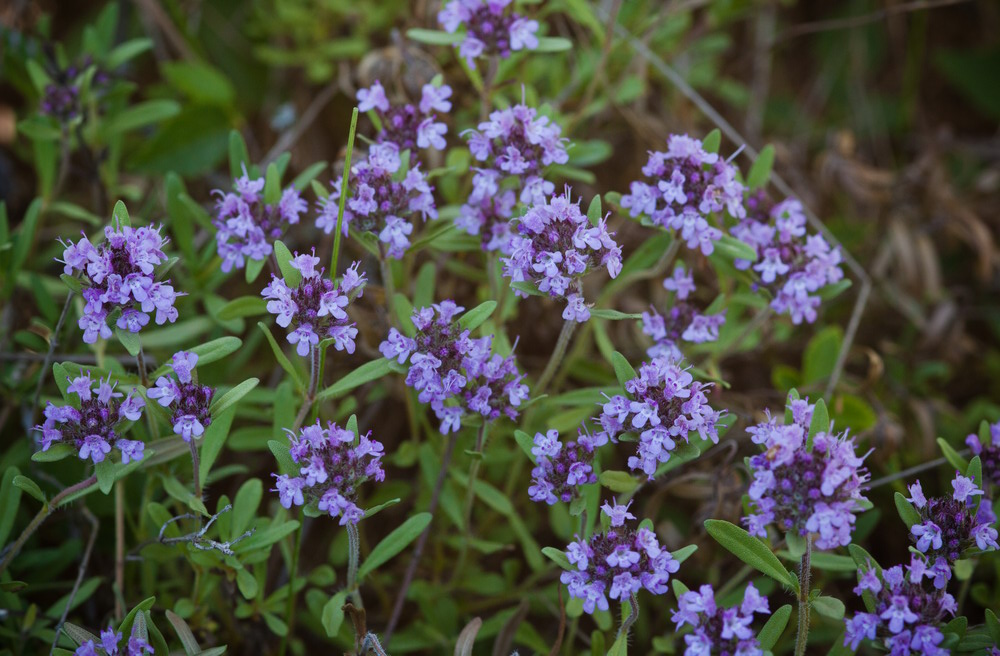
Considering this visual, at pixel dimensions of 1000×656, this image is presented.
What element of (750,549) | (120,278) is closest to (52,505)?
(120,278)

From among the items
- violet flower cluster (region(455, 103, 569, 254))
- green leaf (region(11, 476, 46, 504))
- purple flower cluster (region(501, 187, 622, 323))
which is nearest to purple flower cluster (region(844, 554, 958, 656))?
purple flower cluster (region(501, 187, 622, 323))

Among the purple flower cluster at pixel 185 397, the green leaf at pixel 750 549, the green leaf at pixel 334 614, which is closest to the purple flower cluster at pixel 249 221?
the purple flower cluster at pixel 185 397

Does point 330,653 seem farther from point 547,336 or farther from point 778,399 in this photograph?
point 778,399

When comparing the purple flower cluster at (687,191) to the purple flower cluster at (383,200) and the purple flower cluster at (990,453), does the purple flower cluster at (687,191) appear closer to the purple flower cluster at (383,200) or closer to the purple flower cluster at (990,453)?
the purple flower cluster at (383,200)

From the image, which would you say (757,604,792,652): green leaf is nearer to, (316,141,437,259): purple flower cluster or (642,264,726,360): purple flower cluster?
(642,264,726,360): purple flower cluster

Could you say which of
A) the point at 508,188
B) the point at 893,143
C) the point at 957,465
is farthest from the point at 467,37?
the point at 893,143

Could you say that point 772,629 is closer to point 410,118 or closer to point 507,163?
point 507,163
